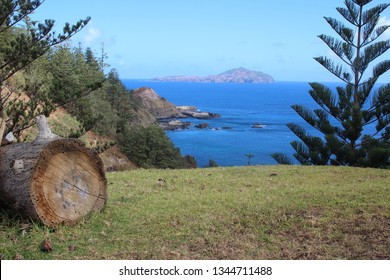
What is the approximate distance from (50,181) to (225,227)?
5.48 feet

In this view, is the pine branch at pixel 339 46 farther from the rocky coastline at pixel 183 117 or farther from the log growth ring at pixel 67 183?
the rocky coastline at pixel 183 117

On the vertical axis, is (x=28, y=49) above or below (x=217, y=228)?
above

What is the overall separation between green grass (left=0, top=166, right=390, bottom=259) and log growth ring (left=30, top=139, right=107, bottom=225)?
5.1 inches

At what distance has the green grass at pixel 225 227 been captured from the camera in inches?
137

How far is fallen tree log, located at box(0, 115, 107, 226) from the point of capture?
3.88m

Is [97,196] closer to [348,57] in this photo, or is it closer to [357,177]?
[357,177]

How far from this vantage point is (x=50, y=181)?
158 inches

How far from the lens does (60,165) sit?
413cm

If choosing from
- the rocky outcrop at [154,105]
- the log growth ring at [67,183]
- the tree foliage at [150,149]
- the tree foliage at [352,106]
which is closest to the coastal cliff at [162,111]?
the rocky outcrop at [154,105]

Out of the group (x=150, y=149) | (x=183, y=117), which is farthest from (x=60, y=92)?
(x=183, y=117)

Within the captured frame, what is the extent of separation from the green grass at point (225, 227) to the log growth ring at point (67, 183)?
0.13 m

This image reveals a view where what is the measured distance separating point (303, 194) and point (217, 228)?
1511 millimetres

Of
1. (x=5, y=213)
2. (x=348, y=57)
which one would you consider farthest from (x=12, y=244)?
(x=348, y=57)
